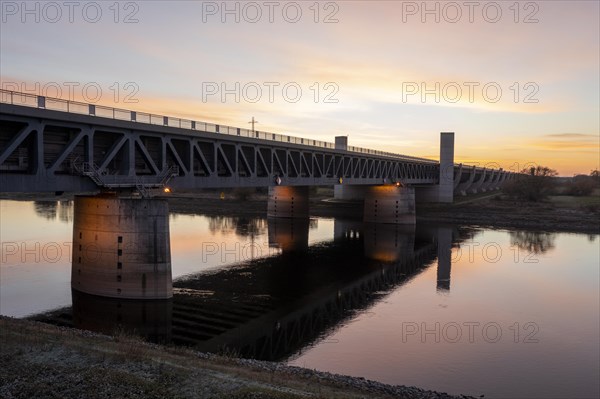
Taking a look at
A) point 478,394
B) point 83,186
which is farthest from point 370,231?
point 478,394

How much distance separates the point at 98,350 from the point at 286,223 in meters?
68.2

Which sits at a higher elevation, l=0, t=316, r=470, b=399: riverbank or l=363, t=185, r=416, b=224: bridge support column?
l=363, t=185, r=416, b=224: bridge support column

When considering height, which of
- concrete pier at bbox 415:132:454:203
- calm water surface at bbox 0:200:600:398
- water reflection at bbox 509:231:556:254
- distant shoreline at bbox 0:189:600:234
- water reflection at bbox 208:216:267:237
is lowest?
A: calm water surface at bbox 0:200:600:398

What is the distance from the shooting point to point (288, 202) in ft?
310

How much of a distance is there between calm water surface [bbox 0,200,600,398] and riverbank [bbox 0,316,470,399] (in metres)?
3.26

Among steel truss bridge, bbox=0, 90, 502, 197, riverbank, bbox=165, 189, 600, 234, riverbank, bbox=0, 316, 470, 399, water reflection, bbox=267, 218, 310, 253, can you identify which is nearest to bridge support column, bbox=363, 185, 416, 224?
riverbank, bbox=165, 189, 600, 234

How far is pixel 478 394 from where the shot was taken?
20.1m

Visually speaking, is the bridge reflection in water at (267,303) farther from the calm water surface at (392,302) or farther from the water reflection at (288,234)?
the water reflection at (288,234)

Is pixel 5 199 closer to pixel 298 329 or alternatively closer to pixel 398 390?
pixel 298 329

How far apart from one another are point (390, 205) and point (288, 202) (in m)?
18.4

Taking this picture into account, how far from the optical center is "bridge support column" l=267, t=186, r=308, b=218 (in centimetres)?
9406

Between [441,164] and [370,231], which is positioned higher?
[441,164]

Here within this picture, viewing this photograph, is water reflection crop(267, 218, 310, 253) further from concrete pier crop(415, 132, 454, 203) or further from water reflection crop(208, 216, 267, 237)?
concrete pier crop(415, 132, 454, 203)

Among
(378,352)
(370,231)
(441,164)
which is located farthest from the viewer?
(441,164)
